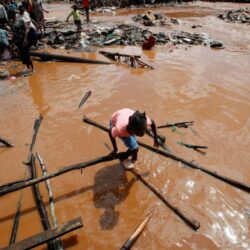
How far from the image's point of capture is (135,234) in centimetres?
355

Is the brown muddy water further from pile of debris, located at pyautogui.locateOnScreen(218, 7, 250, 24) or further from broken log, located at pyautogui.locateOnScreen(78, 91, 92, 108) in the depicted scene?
pile of debris, located at pyautogui.locateOnScreen(218, 7, 250, 24)

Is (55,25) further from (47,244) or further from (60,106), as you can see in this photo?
(47,244)

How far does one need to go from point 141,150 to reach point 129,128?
1611mm

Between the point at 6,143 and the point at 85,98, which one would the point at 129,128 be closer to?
the point at 6,143

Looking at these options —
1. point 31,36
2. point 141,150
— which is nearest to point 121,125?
point 141,150

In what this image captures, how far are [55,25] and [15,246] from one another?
1562 cm

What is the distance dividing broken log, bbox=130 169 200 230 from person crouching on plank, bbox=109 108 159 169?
0.26m

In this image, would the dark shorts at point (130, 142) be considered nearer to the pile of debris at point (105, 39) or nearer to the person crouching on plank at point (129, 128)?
the person crouching on plank at point (129, 128)

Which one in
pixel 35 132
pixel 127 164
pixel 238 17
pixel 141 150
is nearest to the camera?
pixel 127 164

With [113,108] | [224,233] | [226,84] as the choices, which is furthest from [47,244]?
[226,84]

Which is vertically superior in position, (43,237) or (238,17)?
(43,237)

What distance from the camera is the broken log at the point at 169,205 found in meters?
3.69

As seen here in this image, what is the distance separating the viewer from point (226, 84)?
860 cm

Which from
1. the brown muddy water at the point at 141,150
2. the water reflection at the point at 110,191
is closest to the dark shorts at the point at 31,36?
the brown muddy water at the point at 141,150
